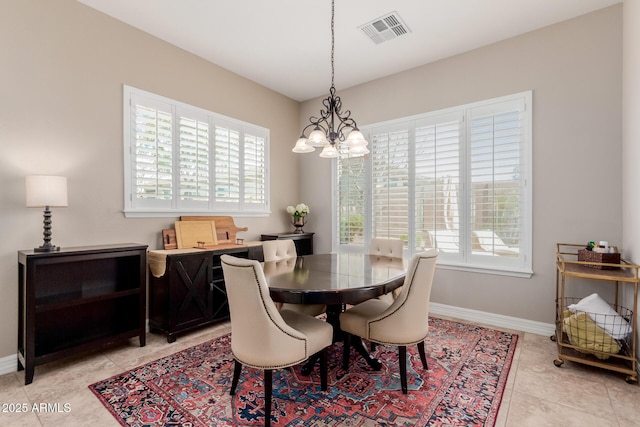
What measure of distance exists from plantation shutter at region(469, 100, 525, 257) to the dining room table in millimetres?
1173

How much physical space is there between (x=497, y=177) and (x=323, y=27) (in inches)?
95.4

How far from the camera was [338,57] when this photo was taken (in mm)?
3732

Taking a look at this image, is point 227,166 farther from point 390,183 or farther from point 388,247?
point 388,247

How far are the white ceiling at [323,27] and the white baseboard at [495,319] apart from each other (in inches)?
118

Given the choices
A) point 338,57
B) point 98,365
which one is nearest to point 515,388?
point 98,365

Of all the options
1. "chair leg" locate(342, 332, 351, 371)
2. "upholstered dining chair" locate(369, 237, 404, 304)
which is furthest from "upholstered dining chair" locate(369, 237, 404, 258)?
"chair leg" locate(342, 332, 351, 371)

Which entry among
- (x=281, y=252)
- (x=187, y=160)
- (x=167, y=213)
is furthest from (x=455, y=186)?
(x=167, y=213)

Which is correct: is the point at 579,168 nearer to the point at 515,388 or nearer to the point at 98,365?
the point at 515,388

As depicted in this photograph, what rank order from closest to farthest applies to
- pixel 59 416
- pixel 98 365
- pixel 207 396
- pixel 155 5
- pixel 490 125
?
pixel 59 416
pixel 207 396
pixel 98 365
pixel 155 5
pixel 490 125

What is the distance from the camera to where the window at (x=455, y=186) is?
10.8 ft

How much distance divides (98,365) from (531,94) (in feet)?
15.5

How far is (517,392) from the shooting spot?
212 centimetres

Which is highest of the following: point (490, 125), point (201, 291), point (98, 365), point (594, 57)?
point (594, 57)

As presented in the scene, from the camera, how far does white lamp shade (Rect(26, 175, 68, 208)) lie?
2320 millimetres
